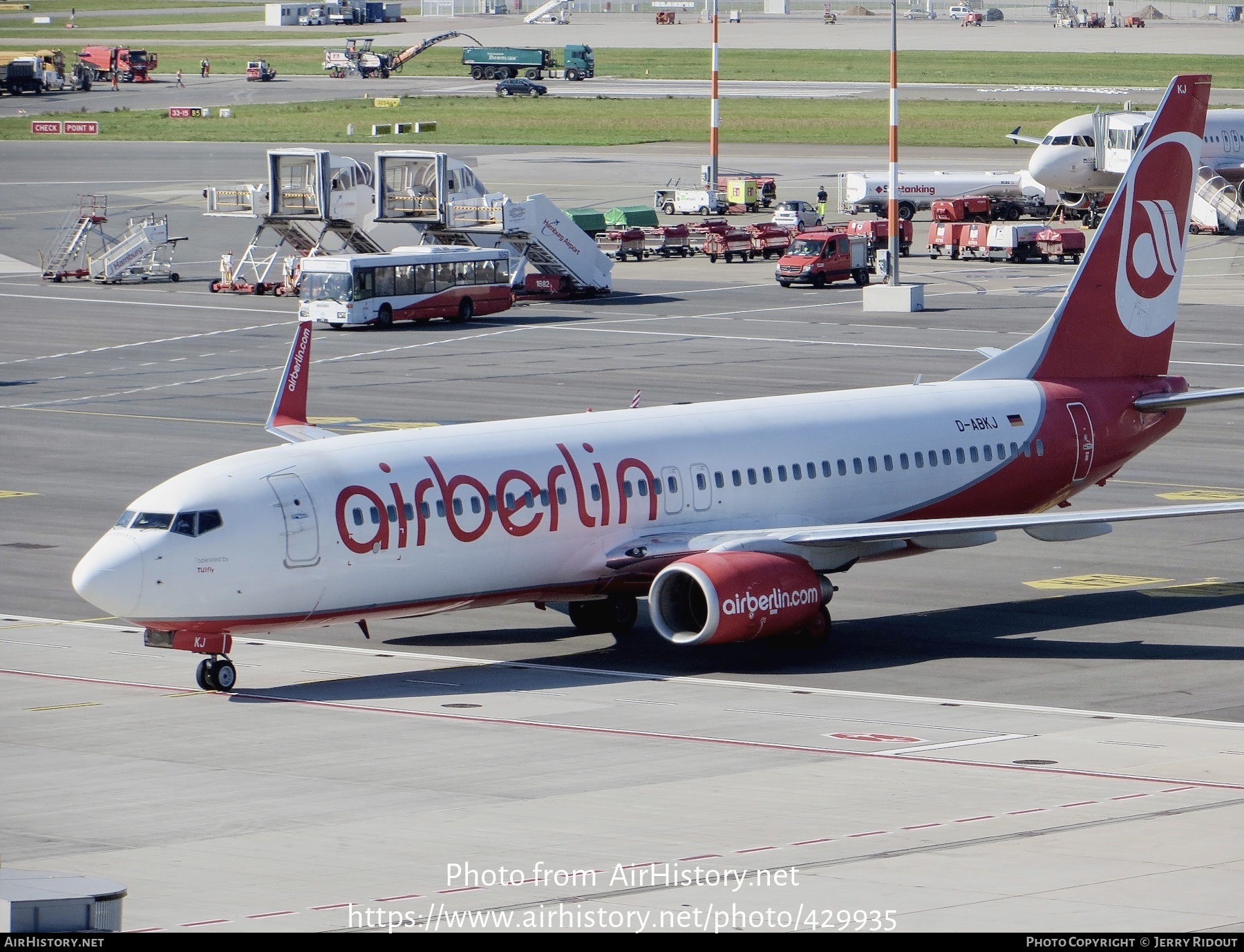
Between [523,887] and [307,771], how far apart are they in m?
7.88

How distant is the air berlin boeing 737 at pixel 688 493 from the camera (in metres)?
33.8

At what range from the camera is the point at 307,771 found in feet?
94.4

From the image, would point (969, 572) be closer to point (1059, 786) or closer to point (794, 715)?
point (794, 715)

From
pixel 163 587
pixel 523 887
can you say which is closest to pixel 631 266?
pixel 163 587

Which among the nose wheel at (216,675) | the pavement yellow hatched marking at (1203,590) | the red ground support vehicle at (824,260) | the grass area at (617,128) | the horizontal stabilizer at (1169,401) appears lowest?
the pavement yellow hatched marking at (1203,590)

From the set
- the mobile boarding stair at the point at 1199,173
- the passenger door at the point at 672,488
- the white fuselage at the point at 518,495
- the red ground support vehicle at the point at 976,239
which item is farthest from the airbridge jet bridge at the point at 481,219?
the passenger door at the point at 672,488

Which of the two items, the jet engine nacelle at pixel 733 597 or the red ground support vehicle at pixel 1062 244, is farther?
the red ground support vehicle at pixel 1062 244

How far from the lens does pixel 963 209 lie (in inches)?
4990
